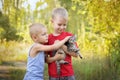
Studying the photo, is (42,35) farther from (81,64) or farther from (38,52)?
(81,64)

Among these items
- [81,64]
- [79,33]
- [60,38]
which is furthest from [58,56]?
[79,33]

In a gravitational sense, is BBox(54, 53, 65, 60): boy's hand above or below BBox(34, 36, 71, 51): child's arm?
below

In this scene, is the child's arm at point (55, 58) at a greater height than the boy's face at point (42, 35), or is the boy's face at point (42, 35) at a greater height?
the boy's face at point (42, 35)

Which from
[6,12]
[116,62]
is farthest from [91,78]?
[6,12]

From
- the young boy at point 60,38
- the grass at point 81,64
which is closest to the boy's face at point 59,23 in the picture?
the young boy at point 60,38

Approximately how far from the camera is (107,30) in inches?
248

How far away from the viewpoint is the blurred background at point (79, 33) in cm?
605

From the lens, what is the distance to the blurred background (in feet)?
19.9

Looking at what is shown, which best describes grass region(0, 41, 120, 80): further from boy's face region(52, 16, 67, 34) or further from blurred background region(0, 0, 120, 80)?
boy's face region(52, 16, 67, 34)

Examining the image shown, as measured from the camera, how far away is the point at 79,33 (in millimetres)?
6195

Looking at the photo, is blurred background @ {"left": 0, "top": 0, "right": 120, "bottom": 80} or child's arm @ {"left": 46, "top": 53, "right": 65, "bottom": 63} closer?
child's arm @ {"left": 46, "top": 53, "right": 65, "bottom": 63}

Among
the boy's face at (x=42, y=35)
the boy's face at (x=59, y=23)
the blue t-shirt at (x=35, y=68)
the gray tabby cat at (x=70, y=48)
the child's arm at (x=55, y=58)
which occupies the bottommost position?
the blue t-shirt at (x=35, y=68)

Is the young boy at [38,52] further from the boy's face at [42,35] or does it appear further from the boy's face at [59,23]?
the boy's face at [59,23]

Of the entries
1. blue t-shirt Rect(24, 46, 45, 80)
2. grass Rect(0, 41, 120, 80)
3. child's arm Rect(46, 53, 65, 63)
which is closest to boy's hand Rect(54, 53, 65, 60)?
child's arm Rect(46, 53, 65, 63)
